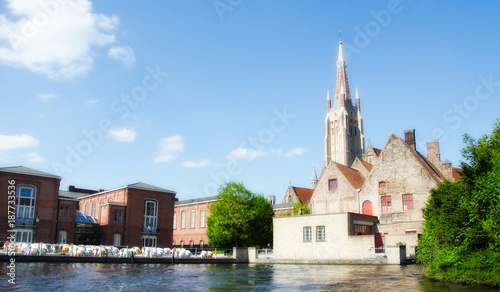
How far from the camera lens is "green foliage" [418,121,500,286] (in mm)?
14586

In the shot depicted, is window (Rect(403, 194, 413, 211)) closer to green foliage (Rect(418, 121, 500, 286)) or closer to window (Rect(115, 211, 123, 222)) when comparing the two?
green foliage (Rect(418, 121, 500, 286))

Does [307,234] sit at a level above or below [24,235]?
above

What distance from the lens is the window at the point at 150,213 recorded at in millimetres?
52472

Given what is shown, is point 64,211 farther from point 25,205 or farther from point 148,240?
point 148,240

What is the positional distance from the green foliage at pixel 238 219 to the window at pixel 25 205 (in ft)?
59.5

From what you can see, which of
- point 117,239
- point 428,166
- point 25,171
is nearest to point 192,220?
point 117,239

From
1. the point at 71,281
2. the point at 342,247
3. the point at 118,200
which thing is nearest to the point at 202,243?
the point at 118,200

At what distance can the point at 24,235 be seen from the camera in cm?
4169

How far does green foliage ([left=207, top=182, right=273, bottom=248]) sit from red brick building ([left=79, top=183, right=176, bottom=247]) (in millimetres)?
7559

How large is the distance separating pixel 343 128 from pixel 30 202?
269 ft

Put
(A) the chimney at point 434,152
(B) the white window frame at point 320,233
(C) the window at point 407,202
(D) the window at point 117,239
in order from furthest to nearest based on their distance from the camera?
(D) the window at point 117,239
(A) the chimney at point 434,152
(C) the window at point 407,202
(B) the white window frame at point 320,233

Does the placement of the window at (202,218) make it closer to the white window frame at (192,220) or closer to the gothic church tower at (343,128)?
the white window frame at (192,220)

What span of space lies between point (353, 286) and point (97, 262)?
2166 cm

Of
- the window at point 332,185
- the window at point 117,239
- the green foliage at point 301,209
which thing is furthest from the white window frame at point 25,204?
the window at point 332,185
